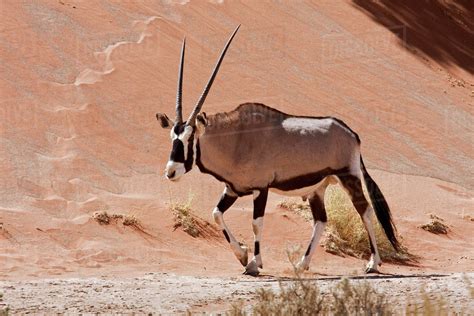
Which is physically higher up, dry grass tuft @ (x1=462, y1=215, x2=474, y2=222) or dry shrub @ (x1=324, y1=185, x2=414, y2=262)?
dry grass tuft @ (x1=462, y1=215, x2=474, y2=222)

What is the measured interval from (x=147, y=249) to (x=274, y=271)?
5.65 ft

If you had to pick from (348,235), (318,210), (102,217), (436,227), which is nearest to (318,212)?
(318,210)

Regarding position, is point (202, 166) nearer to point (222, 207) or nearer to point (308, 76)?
point (222, 207)

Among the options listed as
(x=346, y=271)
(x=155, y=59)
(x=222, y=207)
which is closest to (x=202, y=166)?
(x=222, y=207)

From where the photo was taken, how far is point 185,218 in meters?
15.3

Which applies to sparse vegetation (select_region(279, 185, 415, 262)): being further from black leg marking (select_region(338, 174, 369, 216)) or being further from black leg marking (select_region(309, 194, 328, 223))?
black leg marking (select_region(338, 174, 369, 216))

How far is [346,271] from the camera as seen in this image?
14.2 m

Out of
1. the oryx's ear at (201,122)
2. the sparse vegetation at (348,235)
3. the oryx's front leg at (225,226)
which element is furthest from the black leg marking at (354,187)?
the sparse vegetation at (348,235)

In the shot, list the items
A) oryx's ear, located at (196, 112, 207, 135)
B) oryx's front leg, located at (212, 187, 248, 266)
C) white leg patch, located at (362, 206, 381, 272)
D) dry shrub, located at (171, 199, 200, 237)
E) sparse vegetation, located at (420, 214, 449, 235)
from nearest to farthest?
oryx's ear, located at (196, 112, 207, 135)
oryx's front leg, located at (212, 187, 248, 266)
white leg patch, located at (362, 206, 381, 272)
dry shrub, located at (171, 199, 200, 237)
sparse vegetation, located at (420, 214, 449, 235)

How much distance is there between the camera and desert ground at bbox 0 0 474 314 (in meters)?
12.2

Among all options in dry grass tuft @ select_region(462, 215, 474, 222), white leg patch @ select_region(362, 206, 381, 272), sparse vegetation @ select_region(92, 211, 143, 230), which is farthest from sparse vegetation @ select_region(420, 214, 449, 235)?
sparse vegetation @ select_region(92, 211, 143, 230)

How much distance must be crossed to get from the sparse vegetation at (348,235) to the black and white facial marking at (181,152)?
3.60m

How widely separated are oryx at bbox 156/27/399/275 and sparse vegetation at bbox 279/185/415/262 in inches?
86.3

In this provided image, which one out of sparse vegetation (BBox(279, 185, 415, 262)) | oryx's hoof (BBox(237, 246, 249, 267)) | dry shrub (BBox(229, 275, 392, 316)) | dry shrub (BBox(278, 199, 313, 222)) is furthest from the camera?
dry shrub (BBox(278, 199, 313, 222))
